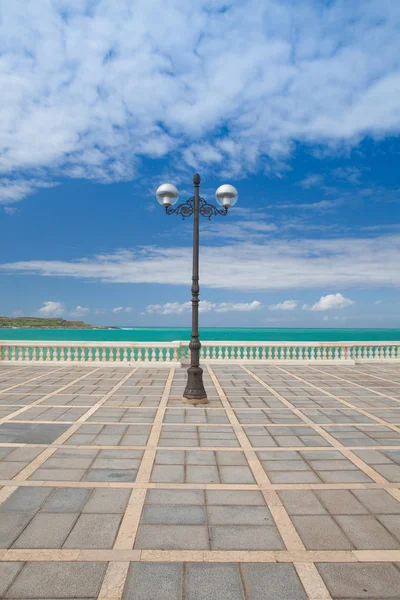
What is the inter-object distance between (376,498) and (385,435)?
2477 millimetres

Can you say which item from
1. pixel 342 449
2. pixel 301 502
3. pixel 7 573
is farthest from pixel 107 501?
pixel 342 449

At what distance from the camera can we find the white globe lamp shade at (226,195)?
790cm

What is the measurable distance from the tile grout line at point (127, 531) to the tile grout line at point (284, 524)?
129 cm

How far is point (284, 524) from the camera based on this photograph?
3.31 metres

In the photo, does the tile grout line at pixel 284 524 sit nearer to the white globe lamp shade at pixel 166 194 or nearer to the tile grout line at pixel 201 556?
the tile grout line at pixel 201 556

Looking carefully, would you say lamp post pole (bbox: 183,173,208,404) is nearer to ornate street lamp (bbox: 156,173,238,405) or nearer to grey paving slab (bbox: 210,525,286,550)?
ornate street lamp (bbox: 156,173,238,405)

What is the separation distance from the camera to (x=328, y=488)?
13.3ft

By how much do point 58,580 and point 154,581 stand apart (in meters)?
0.69

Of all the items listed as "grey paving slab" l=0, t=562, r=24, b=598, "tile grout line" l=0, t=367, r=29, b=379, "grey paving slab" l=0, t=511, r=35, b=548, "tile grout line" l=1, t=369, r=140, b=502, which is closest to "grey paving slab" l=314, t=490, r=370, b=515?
"grey paving slab" l=0, t=562, r=24, b=598

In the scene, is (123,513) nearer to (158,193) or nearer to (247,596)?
(247,596)

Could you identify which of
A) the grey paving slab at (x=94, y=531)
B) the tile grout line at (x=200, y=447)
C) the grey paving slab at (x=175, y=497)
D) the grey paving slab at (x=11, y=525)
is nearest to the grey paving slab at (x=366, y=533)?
the grey paving slab at (x=175, y=497)

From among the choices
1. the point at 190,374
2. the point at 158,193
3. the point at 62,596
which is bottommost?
the point at 62,596

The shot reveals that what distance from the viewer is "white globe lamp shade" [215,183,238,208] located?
25.9ft

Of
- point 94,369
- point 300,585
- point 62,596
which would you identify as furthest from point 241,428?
point 94,369
